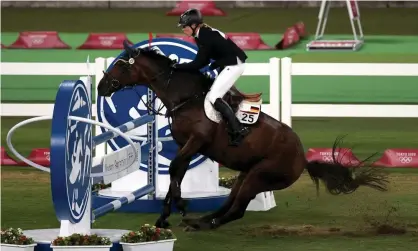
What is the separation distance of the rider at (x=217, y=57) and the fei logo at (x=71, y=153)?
6.25 ft

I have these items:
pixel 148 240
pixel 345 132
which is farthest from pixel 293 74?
pixel 148 240

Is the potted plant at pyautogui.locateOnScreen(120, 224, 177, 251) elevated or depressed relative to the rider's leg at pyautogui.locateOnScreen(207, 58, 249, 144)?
depressed

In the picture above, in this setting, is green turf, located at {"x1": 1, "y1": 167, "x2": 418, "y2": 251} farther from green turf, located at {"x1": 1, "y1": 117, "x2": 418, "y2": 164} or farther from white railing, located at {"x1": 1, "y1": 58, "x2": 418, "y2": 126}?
green turf, located at {"x1": 1, "y1": 117, "x2": 418, "y2": 164}

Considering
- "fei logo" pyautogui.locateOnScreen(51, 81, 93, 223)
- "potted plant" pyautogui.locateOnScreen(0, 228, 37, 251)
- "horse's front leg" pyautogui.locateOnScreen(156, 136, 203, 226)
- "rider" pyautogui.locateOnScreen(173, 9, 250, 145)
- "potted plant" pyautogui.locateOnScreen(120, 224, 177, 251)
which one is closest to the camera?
"fei logo" pyautogui.locateOnScreen(51, 81, 93, 223)

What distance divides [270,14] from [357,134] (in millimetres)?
13031

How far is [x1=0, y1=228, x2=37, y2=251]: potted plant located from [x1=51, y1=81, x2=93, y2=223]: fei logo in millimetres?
357

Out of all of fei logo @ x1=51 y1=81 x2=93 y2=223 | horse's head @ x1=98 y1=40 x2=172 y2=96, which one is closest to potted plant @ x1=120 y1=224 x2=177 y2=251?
fei logo @ x1=51 y1=81 x2=93 y2=223

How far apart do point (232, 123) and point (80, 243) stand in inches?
A: 102

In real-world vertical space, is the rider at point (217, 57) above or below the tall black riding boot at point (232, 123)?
above

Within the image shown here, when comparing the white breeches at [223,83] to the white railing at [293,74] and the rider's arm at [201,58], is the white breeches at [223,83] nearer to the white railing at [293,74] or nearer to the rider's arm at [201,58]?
the rider's arm at [201,58]

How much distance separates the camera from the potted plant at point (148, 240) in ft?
31.7

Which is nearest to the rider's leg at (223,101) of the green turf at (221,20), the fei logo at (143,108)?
the fei logo at (143,108)

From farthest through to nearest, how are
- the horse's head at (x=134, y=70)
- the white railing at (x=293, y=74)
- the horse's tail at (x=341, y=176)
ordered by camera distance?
the white railing at (x=293, y=74) → the horse's tail at (x=341, y=176) → the horse's head at (x=134, y=70)

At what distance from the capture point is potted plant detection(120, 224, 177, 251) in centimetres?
966
